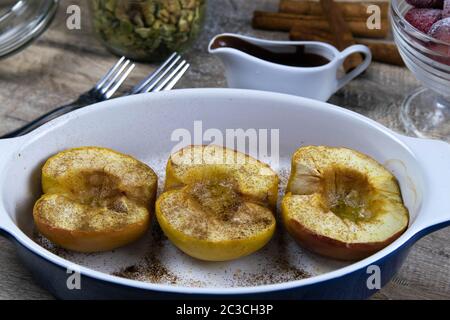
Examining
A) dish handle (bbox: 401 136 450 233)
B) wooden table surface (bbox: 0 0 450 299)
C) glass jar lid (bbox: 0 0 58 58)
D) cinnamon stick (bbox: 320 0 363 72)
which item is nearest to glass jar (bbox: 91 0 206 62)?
wooden table surface (bbox: 0 0 450 299)

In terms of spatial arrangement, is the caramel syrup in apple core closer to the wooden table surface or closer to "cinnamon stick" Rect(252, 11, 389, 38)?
the wooden table surface

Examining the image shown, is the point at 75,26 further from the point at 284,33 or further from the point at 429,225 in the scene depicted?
the point at 429,225

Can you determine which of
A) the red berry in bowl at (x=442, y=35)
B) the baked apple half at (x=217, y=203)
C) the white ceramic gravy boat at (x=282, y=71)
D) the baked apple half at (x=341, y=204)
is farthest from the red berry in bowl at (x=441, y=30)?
the baked apple half at (x=217, y=203)

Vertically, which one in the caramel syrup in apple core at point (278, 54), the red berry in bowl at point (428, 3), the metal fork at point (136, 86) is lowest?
the metal fork at point (136, 86)

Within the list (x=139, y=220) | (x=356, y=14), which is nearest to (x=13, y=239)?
(x=139, y=220)

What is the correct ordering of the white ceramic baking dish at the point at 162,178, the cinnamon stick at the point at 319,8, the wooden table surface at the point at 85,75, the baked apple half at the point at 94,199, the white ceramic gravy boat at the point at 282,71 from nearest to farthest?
the white ceramic baking dish at the point at 162,178
the baked apple half at the point at 94,199
the white ceramic gravy boat at the point at 282,71
the wooden table surface at the point at 85,75
the cinnamon stick at the point at 319,8

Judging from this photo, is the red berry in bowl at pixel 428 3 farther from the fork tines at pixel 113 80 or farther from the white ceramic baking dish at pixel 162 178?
the fork tines at pixel 113 80
